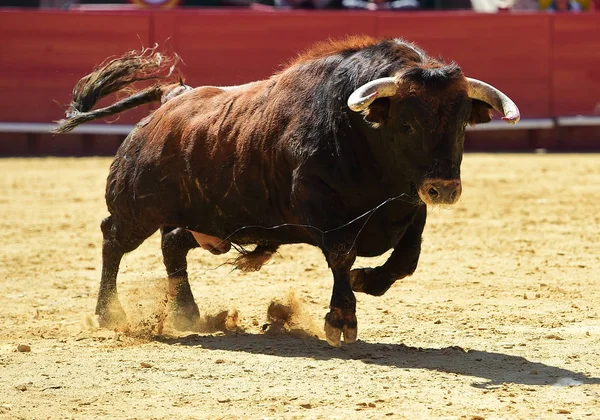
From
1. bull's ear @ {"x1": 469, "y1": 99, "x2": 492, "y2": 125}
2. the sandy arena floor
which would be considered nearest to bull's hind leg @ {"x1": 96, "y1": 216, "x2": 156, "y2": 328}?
the sandy arena floor

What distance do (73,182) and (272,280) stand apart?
4910mm

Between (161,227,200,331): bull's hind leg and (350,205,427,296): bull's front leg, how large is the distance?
108cm

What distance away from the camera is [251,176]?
5406 mm

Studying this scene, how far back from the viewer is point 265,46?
44.7ft

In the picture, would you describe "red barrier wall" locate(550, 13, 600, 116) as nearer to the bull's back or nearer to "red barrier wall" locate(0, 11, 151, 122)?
"red barrier wall" locate(0, 11, 151, 122)

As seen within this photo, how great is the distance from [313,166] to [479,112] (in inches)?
30.9

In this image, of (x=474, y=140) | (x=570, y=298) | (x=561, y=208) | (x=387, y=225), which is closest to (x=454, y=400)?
(x=387, y=225)

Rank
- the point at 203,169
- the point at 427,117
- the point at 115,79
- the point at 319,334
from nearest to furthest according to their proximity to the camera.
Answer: the point at 427,117, the point at 319,334, the point at 203,169, the point at 115,79

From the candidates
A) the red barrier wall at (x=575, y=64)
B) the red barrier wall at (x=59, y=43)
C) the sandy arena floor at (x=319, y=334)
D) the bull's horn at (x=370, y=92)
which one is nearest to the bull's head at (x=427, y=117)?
the bull's horn at (x=370, y=92)

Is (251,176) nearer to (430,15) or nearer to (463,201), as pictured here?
(463,201)

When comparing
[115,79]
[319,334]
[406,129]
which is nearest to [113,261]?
[115,79]

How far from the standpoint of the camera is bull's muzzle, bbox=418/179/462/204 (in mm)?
4500

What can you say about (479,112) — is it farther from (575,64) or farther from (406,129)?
(575,64)

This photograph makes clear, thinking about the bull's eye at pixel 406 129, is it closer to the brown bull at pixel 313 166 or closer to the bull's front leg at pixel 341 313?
the brown bull at pixel 313 166
